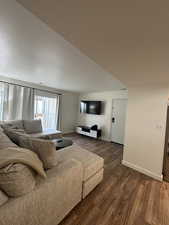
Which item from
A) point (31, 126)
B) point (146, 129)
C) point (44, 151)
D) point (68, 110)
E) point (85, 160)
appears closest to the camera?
point (44, 151)

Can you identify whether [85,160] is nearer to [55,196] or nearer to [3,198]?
[55,196]

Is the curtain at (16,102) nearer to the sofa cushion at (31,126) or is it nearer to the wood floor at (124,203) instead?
the sofa cushion at (31,126)

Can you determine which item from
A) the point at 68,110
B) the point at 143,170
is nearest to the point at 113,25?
the point at 143,170

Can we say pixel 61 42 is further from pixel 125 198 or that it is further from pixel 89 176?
pixel 125 198

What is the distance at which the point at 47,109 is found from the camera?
5301 mm

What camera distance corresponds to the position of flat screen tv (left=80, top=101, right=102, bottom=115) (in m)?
5.34

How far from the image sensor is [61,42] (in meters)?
1.51

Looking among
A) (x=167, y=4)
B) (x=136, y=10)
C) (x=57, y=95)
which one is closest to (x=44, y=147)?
(x=136, y=10)

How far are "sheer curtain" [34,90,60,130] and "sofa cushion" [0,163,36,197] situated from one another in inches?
164

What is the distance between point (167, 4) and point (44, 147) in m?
1.62

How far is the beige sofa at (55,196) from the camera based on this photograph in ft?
3.03

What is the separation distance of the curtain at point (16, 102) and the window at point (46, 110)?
42 cm

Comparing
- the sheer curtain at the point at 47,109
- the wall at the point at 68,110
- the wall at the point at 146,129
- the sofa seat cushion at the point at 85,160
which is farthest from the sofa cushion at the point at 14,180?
the wall at the point at 68,110

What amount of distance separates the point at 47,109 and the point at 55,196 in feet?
14.5
